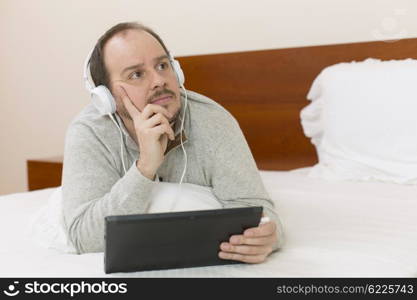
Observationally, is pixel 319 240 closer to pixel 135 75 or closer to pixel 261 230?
pixel 261 230

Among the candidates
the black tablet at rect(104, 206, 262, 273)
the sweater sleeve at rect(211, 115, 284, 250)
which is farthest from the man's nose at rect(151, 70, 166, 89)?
the black tablet at rect(104, 206, 262, 273)

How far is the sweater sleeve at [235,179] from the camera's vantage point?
3.67ft

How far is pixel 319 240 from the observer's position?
114cm

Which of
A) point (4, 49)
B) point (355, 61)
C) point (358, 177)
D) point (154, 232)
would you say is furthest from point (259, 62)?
point (4, 49)

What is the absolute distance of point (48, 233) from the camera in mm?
1183

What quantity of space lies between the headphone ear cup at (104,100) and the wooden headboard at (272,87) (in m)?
1.11

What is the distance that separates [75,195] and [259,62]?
1.33m

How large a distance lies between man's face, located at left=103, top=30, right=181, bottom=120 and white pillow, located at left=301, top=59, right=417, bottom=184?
86 centimetres

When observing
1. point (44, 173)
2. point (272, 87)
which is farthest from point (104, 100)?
point (44, 173)

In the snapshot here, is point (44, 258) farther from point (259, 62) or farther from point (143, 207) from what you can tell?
point (259, 62)

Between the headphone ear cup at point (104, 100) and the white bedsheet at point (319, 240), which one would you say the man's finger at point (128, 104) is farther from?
the white bedsheet at point (319, 240)

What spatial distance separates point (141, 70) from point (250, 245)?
424 mm

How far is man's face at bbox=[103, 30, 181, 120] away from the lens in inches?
44.4

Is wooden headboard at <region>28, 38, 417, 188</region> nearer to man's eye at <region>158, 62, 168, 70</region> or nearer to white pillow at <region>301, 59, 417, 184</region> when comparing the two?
white pillow at <region>301, 59, 417, 184</region>
